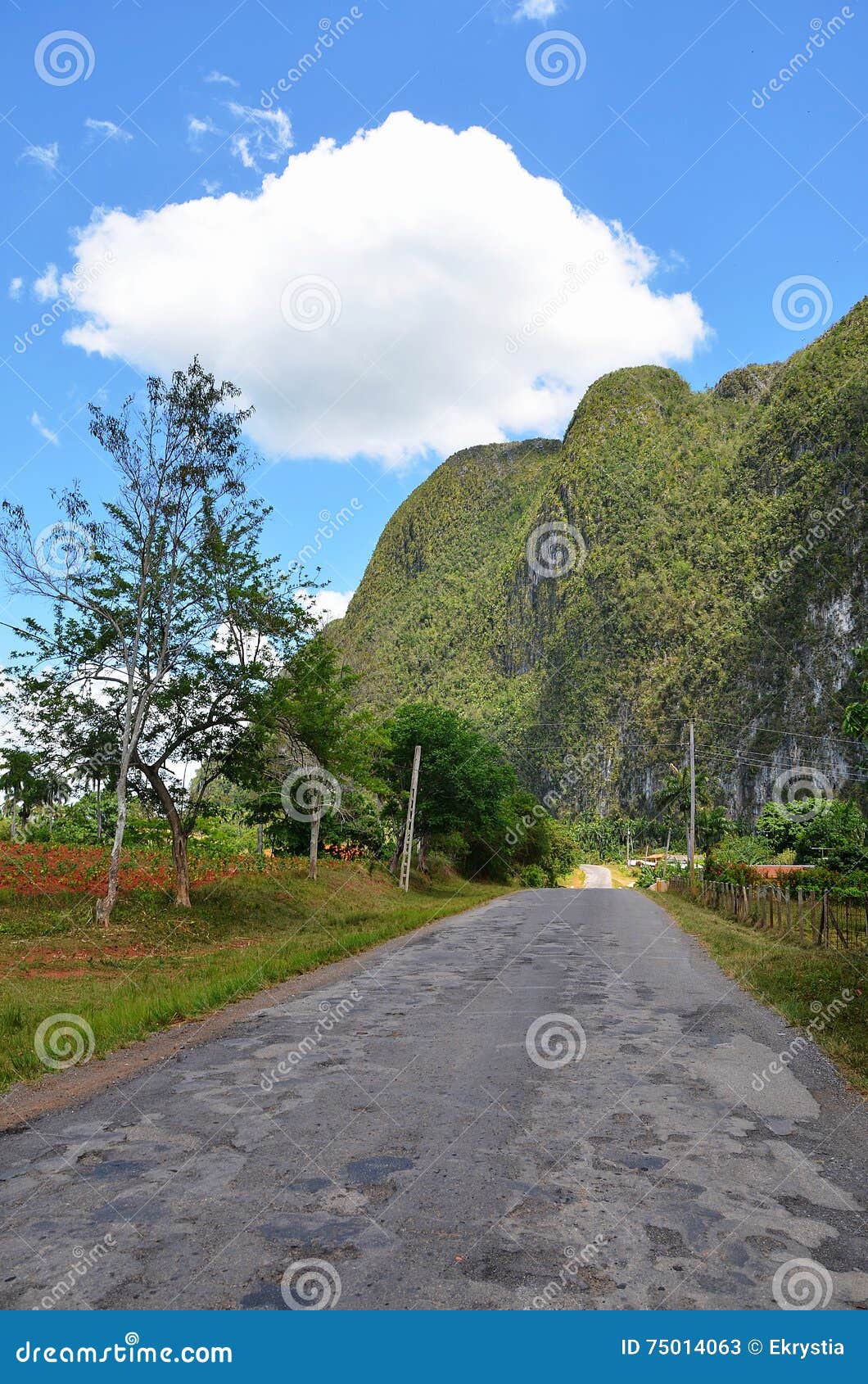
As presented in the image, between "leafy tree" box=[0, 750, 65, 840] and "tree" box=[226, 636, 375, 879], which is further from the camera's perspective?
"tree" box=[226, 636, 375, 879]

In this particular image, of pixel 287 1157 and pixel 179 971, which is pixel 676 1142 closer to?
pixel 287 1157

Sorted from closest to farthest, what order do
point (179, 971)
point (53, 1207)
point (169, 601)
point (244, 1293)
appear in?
point (244, 1293), point (53, 1207), point (179, 971), point (169, 601)

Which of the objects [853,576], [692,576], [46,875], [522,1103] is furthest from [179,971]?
[692,576]

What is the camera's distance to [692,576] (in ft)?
541

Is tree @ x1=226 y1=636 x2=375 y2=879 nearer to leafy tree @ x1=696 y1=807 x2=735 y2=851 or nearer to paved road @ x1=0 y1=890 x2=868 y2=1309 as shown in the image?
paved road @ x1=0 y1=890 x2=868 y2=1309

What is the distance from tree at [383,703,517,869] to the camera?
4084cm

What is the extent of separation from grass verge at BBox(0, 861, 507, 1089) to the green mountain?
87421 millimetres

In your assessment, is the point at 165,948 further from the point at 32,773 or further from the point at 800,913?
the point at 800,913

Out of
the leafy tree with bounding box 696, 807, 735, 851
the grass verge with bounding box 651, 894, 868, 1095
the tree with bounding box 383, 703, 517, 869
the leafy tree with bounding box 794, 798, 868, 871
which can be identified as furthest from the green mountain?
the grass verge with bounding box 651, 894, 868, 1095

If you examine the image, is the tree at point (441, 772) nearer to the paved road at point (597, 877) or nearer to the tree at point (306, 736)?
the tree at point (306, 736)

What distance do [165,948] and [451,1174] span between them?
12.6m

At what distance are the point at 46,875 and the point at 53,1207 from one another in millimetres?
15811

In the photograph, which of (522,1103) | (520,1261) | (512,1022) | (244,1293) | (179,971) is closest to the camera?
(244,1293)

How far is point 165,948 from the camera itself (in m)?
15.8
